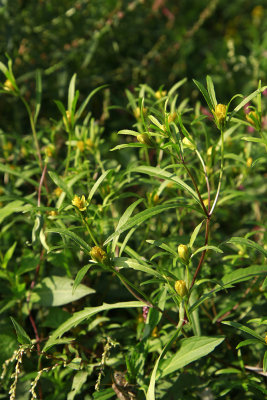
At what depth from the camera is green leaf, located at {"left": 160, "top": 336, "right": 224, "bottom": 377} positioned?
877 millimetres

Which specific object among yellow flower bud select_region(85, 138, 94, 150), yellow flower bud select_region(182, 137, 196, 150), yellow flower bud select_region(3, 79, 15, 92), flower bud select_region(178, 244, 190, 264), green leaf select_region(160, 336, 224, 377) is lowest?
green leaf select_region(160, 336, 224, 377)

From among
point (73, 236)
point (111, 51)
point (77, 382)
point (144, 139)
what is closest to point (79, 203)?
point (73, 236)

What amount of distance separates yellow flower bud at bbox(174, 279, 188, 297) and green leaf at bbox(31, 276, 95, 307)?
34 centimetres

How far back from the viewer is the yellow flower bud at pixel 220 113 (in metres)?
0.81

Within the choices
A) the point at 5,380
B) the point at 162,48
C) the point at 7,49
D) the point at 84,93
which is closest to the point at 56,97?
the point at 84,93

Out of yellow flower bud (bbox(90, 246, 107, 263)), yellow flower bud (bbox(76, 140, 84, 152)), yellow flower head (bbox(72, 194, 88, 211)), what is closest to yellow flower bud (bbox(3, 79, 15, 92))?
yellow flower bud (bbox(76, 140, 84, 152))

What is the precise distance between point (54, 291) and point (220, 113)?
0.64 metres

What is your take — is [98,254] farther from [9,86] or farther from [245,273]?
[9,86]

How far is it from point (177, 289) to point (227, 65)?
1703 millimetres

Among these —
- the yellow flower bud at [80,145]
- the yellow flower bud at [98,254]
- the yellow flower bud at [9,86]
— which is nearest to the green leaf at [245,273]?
the yellow flower bud at [98,254]

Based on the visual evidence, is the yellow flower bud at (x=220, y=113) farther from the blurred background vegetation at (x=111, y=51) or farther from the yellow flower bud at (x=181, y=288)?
the blurred background vegetation at (x=111, y=51)

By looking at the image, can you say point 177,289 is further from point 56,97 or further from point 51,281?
point 56,97

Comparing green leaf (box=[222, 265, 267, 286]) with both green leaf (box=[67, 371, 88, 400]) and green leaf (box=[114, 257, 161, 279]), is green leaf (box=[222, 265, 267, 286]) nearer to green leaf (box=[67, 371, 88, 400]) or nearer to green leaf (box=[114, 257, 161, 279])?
green leaf (box=[114, 257, 161, 279])

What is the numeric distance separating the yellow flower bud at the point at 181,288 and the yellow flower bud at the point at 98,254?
0.15 m
